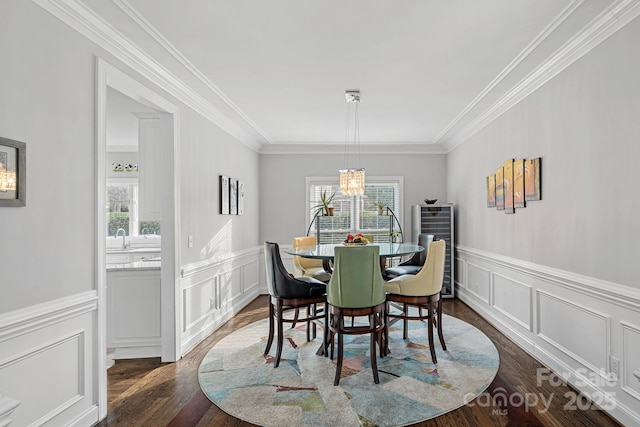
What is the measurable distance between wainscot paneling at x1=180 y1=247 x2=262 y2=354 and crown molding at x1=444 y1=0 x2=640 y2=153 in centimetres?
373

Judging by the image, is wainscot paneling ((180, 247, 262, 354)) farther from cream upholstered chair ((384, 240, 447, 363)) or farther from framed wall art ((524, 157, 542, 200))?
framed wall art ((524, 157, 542, 200))

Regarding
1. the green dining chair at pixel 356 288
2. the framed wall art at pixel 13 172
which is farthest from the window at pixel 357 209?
the framed wall art at pixel 13 172

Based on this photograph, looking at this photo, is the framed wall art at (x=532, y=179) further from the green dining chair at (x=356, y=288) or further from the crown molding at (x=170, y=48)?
the crown molding at (x=170, y=48)

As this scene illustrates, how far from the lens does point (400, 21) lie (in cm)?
249

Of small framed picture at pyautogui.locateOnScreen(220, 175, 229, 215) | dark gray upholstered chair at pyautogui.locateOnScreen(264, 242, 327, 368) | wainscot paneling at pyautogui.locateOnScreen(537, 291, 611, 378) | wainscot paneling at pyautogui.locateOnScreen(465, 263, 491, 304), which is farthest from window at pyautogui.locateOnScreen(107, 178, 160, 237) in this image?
wainscot paneling at pyautogui.locateOnScreen(537, 291, 611, 378)

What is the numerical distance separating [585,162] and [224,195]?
376 cm

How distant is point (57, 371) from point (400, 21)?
9.94ft

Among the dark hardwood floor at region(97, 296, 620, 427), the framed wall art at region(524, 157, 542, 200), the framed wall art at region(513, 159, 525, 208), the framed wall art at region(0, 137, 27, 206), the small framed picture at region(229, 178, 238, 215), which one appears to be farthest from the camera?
the small framed picture at region(229, 178, 238, 215)

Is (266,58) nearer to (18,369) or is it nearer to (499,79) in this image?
(499,79)

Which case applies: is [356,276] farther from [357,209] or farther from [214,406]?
[357,209]

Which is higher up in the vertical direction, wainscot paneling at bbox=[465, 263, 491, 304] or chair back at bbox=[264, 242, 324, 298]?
chair back at bbox=[264, 242, 324, 298]

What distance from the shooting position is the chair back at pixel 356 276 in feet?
9.71

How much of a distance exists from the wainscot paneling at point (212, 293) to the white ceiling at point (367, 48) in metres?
1.91

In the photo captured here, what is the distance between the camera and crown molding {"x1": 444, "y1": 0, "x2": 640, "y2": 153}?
228 cm
